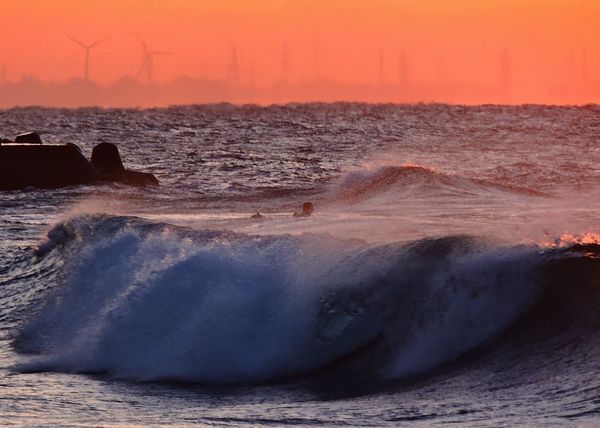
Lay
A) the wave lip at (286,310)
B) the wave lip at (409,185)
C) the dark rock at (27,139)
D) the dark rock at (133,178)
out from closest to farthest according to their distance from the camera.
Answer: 1. the wave lip at (286,310)
2. the wave lip at (409,185)
3. the dark rock at (133,178)
4. the dark rock at (27,139)

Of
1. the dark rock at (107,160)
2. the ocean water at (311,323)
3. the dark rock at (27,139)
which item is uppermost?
the dark rock at (27,139)

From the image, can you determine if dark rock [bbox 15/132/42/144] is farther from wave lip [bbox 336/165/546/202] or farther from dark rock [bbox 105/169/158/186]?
wave lip [bbox 336/165/546/202]

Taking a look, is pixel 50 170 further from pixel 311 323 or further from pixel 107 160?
pixel 311 323

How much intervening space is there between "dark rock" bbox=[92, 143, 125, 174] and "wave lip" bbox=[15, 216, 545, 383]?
74.1 feet

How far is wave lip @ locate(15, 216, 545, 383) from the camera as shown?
11.5 metres

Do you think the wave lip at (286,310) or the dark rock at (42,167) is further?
the dark rock at (42,167)

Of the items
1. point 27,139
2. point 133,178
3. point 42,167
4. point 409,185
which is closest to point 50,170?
point 42,167

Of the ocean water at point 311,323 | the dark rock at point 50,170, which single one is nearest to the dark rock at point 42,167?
the dark rock at point 50,170

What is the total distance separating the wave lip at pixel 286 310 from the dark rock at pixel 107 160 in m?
22.6

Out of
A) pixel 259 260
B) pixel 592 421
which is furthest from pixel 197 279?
pixel 592 421

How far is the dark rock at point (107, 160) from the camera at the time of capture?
37509mm

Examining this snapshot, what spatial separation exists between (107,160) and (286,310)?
2648 centimetres

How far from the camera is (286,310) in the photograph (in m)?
12.6

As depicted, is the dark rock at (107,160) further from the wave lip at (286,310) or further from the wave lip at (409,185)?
the wave lip at (286,310)
